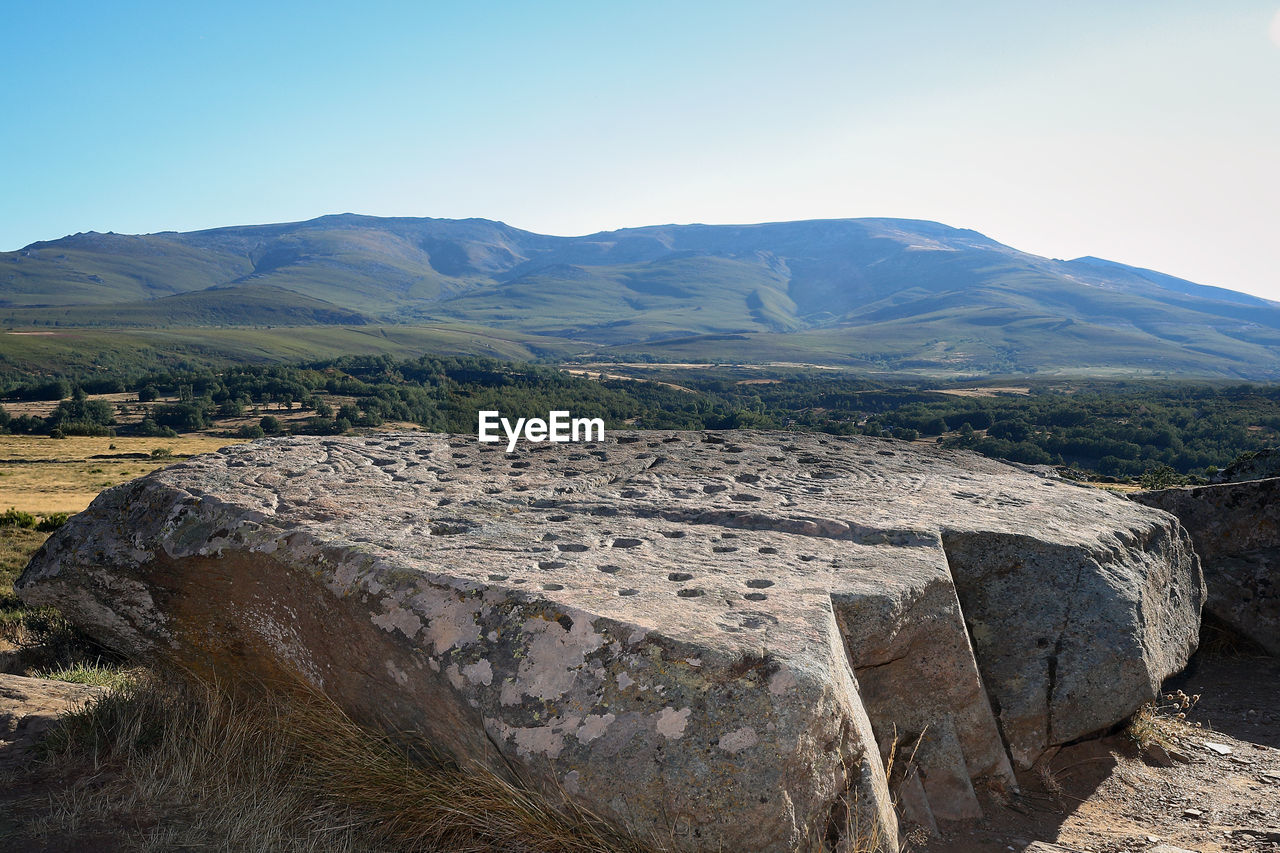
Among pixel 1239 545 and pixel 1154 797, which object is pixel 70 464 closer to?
pixel 1239 545

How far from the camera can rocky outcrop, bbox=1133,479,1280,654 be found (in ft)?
27.3

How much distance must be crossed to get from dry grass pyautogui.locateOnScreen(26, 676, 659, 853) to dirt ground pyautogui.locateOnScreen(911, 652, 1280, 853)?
7.38 feet

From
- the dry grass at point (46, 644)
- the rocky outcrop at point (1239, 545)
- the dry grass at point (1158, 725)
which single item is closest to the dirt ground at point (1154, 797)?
the dry grass at point (1158, 725)

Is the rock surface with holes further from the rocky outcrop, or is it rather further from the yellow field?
the yellow field

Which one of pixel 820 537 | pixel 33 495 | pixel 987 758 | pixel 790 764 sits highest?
pixel 820 537

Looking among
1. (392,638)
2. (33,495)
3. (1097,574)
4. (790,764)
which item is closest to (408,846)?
(392,638)

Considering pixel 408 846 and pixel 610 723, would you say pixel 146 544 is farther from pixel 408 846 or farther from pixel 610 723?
pixel 610 723

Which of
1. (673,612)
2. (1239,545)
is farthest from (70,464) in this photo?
(1239,545)

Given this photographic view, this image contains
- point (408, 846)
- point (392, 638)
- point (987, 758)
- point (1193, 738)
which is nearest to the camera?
point (408, 846)

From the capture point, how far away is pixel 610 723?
12.2 ft

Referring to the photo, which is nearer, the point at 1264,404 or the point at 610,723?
the point at 610,723

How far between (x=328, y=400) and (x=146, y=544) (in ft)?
218

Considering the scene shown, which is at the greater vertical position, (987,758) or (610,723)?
(610,723)

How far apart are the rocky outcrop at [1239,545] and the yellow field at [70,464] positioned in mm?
31991
